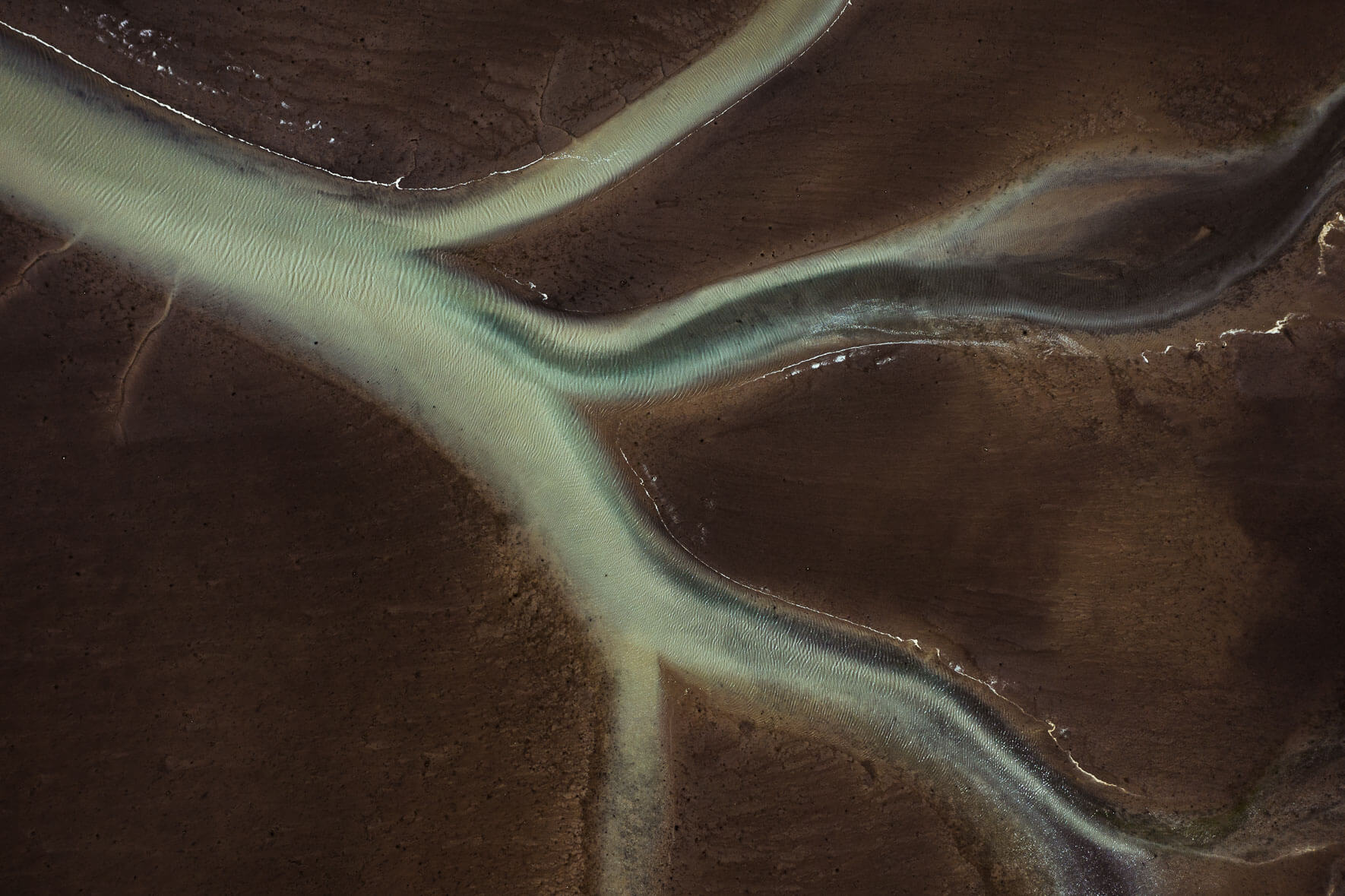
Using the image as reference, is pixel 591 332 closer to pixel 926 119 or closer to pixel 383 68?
pixel 383 68

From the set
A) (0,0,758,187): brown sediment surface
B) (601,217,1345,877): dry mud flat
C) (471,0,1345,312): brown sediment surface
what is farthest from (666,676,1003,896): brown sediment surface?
(0,0,758,187): brown sediment surface

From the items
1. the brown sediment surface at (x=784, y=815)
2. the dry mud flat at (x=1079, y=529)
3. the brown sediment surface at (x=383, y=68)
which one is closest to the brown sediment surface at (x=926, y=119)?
the brown sediment surface at (x=383, y=68)

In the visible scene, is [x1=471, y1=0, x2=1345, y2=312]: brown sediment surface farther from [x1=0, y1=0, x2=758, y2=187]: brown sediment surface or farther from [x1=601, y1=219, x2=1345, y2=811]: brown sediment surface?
[x1=601, y1=219, x2=1345, y2=811]: brown sediment surface

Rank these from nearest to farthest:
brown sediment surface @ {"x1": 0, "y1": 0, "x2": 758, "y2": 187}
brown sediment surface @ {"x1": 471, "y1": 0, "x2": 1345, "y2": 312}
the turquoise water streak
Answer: the turquoise water streak
brown sediment surface @ {"x1": 0, "y1": 0, "x2": 758, "y2": 187}
brown sediment surface @ {"x1": 471, "y1": 0, "x2": 1345, "y2": 312}

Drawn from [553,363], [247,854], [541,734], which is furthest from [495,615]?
[247,854]

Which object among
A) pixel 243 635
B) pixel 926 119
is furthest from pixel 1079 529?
pixel 243 635
